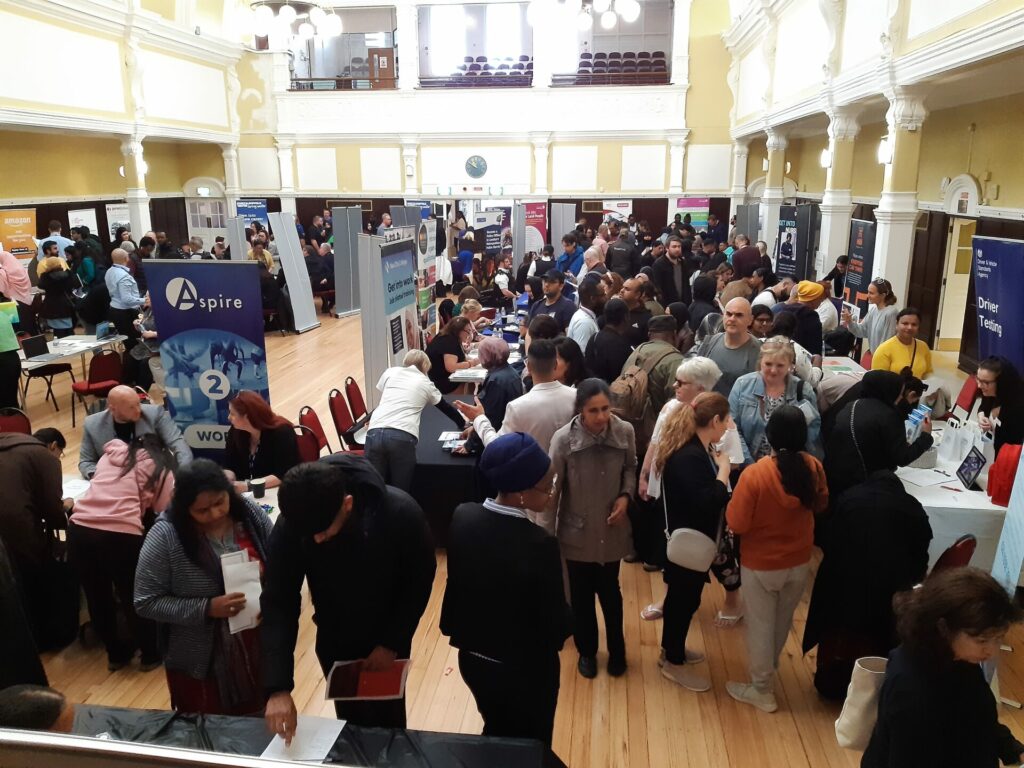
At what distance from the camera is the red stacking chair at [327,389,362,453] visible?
5.41m

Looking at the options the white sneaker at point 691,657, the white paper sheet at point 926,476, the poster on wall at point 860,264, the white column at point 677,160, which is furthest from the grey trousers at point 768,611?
the white column at point 677,160

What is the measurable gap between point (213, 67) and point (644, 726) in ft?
66.2

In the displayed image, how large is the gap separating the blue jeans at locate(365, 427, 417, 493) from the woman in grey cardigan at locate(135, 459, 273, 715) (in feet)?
5.53

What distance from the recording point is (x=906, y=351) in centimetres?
546

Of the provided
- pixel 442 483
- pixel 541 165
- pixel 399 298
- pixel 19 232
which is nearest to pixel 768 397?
pixel 442 483

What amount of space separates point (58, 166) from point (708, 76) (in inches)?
596

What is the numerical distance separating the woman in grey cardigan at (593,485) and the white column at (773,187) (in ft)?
39.0

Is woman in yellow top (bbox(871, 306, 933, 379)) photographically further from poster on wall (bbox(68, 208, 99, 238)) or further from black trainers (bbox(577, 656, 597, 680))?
poster on wall (bbox(68, 208, 99, 238))

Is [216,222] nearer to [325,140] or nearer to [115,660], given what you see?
[325,140]

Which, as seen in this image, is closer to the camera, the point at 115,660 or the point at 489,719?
the point at 489,719

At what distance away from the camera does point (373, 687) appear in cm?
239

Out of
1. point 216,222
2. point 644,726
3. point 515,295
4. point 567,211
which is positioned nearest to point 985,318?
point 644,726

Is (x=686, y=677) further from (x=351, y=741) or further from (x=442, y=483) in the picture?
(x=351, y=741)

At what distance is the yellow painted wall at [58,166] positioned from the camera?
1415 centimetres
